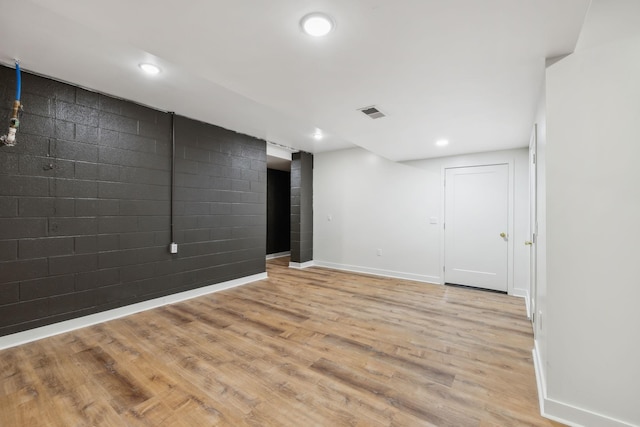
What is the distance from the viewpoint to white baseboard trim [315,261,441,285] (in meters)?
4.80

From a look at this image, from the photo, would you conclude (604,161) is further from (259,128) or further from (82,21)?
(259,128)

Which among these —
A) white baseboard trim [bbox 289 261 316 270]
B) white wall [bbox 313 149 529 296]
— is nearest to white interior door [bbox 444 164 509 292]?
white wall [bbox 313 149 529 296]

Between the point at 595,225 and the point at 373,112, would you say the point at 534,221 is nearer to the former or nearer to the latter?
the point at 595,225

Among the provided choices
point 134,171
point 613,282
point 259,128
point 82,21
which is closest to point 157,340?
point 134,171

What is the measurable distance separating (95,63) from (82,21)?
122 centimetres

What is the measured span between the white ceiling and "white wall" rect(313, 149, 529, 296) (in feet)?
5.17

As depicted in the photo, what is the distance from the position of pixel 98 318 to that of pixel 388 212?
456 cm

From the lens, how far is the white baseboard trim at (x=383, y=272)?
189 inches

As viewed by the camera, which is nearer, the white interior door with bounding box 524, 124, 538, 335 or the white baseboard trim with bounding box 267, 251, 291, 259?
the white interior door with bounding box 524, 124, 538, 335

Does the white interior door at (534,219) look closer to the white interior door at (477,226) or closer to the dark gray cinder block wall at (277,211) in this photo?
the white interior door at (477,226)

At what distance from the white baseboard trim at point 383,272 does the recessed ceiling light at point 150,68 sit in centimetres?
458

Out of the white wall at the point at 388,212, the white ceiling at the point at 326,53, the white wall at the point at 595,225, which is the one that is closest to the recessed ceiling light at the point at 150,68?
the white ceiling at the point at 326,53

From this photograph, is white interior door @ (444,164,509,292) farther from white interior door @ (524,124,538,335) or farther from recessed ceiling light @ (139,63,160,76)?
recessed ceiling light @ (139,63,160,76)

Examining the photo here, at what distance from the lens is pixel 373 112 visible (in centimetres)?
270
